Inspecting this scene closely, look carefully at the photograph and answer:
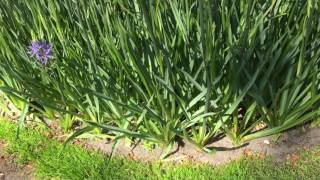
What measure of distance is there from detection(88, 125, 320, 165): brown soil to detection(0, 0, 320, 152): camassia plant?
6 cm

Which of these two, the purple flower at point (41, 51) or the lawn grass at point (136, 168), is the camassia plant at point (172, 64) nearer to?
the purple flower at point (41, 51)

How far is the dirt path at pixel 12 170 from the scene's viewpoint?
2.67 meters

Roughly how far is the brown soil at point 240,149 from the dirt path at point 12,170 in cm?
50

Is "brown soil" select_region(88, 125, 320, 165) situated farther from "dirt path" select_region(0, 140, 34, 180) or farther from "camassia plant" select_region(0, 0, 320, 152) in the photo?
"dirt path" select_region(0, 140, 34, 180)

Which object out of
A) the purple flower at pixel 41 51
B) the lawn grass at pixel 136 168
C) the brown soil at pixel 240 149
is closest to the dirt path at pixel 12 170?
the lawn grass at pixel 136 168

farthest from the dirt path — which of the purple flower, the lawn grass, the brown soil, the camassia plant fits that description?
the purple flower

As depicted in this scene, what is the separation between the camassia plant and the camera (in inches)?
90.5

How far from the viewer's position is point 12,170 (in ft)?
8.91

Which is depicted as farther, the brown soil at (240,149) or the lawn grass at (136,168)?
the brown soil at (240,149)

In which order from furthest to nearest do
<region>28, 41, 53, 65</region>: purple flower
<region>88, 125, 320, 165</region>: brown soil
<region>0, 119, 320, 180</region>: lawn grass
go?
<region>88, 125, 320, 165</region>: brown soil < <region>0, 119, 320, 180</region>: lawn grass < <region>28, 41, 53, 65</region>: purple flower

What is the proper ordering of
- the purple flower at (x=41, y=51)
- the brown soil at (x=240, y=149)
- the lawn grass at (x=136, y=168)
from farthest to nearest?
1. the brown soil at (x=240, y=149)
2. the lawn grass at (x=136, y=168)
3. the purple flower at (x=41, y=51)

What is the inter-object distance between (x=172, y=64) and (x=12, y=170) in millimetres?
1092

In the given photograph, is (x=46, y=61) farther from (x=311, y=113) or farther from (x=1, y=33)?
(x=311, y=113)

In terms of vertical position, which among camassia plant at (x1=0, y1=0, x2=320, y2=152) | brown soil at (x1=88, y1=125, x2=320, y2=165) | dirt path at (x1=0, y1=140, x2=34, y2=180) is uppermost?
camassia plant at (x1=0, y1=0, x2=320, y2=152)
